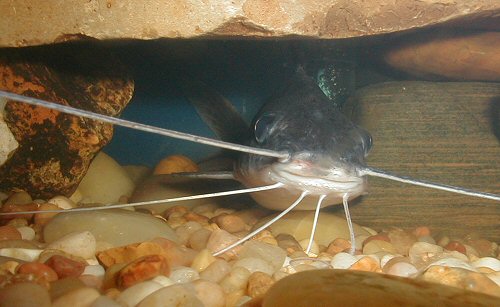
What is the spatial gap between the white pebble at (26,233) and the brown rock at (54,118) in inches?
23.7

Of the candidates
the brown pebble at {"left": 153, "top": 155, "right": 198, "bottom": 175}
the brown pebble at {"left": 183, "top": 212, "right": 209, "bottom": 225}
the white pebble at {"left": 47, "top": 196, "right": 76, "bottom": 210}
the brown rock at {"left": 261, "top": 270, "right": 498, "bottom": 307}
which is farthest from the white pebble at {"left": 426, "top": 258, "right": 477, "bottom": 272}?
the brown pebble at {"left": 153, "top": 155, "right": 198, "bottom": 175}

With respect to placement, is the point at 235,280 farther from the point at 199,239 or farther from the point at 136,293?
the point at 199,239

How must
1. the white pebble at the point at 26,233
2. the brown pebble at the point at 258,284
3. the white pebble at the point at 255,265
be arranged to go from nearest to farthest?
the brown pebble at the point at 258,284
the white pebble at the point at 255,265
the white pebble at the point at 26,233

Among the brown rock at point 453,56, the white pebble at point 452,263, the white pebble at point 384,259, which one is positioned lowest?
the white pebble at point 384,259

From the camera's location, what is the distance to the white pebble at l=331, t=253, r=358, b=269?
2115 millimetres

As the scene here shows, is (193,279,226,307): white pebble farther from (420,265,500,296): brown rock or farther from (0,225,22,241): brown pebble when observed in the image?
(0,225,22,241): brown pebble

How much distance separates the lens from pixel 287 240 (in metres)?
2.68

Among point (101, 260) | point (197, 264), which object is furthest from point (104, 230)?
point (197, 264)

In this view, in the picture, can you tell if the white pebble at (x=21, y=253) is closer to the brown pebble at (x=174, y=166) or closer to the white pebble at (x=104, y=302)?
the white pebble at (x=104, y=302)

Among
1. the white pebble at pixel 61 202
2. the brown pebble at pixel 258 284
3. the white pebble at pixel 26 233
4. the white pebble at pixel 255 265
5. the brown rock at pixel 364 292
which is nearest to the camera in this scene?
the brown rock at pixel 364 292

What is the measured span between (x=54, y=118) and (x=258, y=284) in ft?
6.31

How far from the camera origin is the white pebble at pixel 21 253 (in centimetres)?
184

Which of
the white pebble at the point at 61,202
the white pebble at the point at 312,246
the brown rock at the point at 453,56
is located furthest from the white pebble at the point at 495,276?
the white pebble at the point at 61,202

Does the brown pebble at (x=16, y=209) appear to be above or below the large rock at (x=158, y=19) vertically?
below
